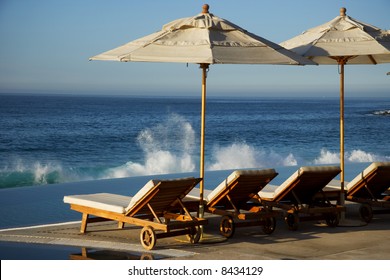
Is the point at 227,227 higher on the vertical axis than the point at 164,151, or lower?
higher

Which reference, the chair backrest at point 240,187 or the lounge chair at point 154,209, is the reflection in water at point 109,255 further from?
the chair backrest at point 240,187

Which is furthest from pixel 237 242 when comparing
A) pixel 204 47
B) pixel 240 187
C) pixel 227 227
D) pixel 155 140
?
pixel 155 140

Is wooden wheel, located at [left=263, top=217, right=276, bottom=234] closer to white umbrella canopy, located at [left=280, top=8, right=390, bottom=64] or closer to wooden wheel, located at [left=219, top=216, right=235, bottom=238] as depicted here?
wooden wheel, located at [left=219, top=216, right=235, bottom=238]

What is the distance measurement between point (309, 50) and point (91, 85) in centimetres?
4198

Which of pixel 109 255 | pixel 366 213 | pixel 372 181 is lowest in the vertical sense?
pixel 109 255

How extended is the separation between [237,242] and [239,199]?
0.55 meters

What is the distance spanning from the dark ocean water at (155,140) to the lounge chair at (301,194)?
1398 cm

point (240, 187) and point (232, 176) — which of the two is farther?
point (240, 187)

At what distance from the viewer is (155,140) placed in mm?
41438

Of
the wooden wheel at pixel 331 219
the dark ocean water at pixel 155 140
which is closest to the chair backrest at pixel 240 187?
the wooden wheel at pixel 331 219

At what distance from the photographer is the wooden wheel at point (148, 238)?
698 centimetres

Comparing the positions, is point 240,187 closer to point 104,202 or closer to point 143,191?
point 143,191
